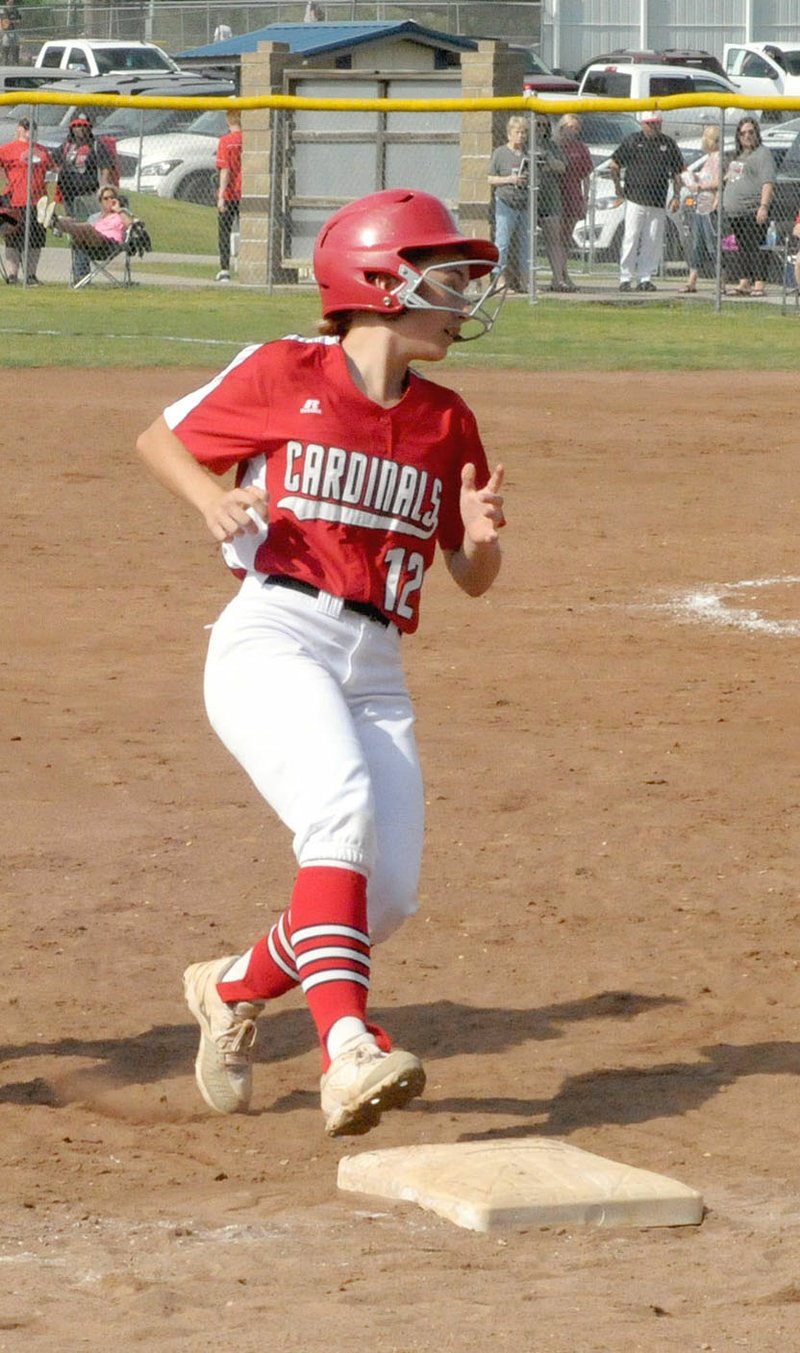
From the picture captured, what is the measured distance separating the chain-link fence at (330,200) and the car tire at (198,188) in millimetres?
4930

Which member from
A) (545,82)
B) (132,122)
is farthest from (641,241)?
(545,82)

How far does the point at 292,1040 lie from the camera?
14.8 ft

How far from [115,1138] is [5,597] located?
5065 millimetres

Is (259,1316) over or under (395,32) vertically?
under

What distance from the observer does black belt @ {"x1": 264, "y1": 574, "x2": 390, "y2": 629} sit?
3.83 meters

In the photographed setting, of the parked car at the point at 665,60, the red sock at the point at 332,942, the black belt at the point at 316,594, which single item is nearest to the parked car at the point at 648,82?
the parked car at the point at 665,60

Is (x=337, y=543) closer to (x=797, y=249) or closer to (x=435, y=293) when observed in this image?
(x=435, y=293)

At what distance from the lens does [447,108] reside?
21125mm

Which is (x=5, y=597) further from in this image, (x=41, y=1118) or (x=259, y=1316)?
(x=259, y=1316)

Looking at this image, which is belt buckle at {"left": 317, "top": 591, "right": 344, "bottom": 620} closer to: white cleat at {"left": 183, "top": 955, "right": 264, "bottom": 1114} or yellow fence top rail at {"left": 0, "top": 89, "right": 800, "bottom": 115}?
white cleat at {"left": 183, "top": 955, "right": 264, "bottom": 1114}

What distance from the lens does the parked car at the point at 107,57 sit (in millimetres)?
37469

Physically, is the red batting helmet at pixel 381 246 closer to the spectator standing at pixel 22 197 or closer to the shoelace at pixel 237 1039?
the shoelace at pixel 237 1039

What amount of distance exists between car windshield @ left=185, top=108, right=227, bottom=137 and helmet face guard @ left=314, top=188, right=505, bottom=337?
2702 cm

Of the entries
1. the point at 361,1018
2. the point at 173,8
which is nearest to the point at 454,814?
the point at 361,1018
